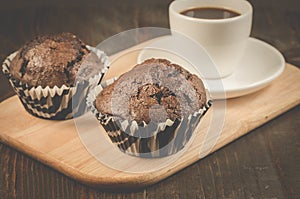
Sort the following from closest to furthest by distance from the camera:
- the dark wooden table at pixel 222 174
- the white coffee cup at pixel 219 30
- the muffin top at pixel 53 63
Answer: the dark wooden table at pixel 222 174 → the muffin top at pixel 53 63 → the white coffee cup at pixel 219 30

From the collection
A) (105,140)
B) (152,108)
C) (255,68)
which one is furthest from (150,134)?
(255,68)

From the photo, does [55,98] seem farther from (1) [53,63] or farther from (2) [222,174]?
(2) [222,174]

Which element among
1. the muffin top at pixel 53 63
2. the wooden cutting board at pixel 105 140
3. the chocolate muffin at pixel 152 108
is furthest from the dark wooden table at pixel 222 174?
the muffin top at pixel 53 63

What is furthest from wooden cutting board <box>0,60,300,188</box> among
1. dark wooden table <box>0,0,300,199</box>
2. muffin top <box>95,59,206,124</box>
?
muffin top <box>95,59,206,124</box>

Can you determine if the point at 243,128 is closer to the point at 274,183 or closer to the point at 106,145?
the point at 274,183

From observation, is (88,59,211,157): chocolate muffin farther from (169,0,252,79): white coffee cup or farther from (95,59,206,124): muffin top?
(169,0,252,79): white coffee cup

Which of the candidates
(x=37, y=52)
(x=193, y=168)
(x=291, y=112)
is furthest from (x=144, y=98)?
(x=291, y=112)

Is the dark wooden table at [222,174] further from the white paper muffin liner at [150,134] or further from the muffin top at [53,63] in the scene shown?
the muffin top at [53,63]
